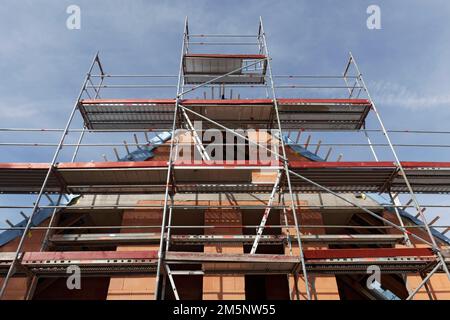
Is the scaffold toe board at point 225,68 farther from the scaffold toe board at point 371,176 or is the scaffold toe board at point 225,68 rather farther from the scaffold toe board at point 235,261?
the scaffold toe board at point 235,261

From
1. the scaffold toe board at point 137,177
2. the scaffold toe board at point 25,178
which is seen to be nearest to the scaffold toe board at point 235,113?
the scaffold toe board at point 137,177

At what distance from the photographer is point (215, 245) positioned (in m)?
9.59

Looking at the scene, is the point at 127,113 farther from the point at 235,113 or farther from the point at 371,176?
the point at 371,176

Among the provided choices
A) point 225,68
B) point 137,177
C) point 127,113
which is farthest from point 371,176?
point 127,113

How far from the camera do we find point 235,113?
39.1 ft

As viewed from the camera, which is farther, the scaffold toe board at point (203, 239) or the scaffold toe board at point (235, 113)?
the scaffold toe board at point (235, 113)

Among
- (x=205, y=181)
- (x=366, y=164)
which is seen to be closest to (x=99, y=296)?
(x=205, y=181)

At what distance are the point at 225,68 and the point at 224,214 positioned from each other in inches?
264

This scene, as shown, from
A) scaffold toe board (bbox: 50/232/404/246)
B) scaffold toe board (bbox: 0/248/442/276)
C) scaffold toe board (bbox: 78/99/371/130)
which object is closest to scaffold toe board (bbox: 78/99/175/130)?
scaffold toe board (bbox: 78/99/371/130)

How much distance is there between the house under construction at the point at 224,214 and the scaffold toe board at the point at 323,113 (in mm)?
52

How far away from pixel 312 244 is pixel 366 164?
258 centimetres

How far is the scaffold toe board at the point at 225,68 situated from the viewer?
45.4 feet

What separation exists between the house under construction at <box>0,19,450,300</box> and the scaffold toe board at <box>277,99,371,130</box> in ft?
0.17

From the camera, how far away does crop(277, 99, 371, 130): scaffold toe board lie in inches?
449
